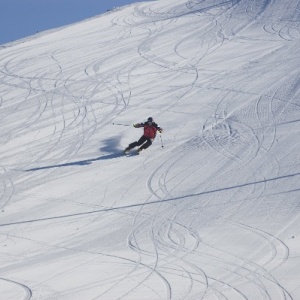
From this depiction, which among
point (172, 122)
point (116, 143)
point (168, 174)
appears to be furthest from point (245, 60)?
point (168, 174)

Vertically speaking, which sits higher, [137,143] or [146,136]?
[146,136]

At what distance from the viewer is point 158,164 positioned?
20.9m

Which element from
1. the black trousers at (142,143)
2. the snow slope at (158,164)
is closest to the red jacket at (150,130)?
the black trousers at (142,143)

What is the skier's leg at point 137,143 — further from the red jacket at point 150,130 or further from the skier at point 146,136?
the red jacket at point 150,130

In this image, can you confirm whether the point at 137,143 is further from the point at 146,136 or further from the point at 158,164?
the point at 158,164

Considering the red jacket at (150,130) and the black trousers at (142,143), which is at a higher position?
the red jacket at (150,130)

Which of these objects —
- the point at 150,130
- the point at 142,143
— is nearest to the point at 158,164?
the point at 142,143

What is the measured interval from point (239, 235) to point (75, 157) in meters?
7.67

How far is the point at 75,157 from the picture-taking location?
2208cm

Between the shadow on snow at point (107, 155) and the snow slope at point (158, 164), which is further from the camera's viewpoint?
the shadow on snow at point (107, 155)

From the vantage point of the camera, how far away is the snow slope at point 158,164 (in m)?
13.8

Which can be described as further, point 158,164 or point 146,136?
point 146,136

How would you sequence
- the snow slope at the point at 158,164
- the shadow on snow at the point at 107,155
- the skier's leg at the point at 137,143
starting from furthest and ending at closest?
the skier's leg at the point at 137,143, the shadow on snow at the point at 107,155, the snow slope at the point at 158,164

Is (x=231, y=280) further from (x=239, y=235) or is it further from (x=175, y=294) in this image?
(x=239, y=235)
